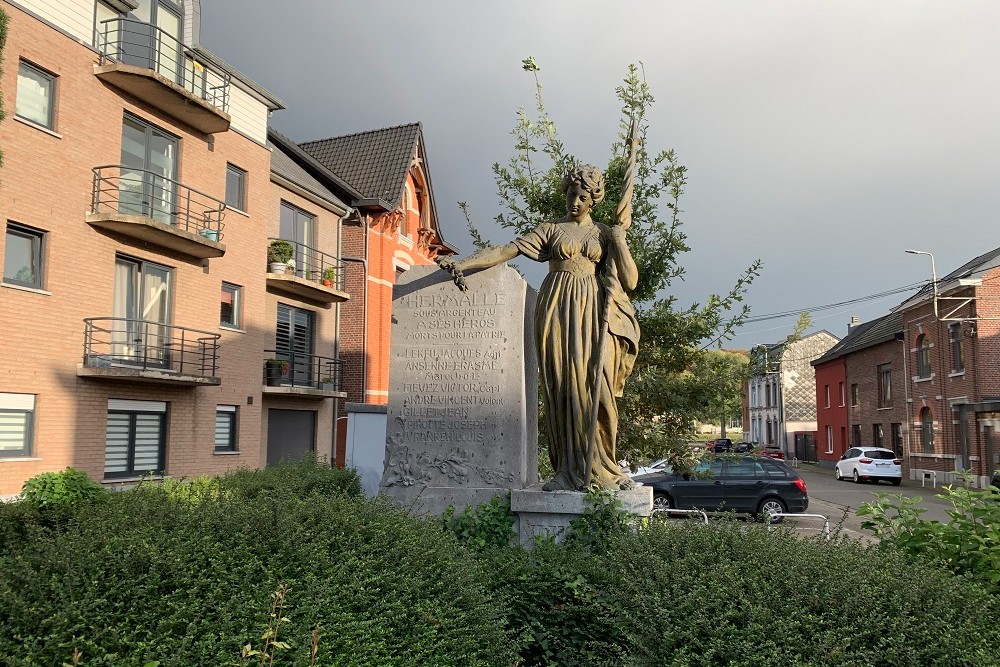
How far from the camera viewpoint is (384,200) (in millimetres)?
28859

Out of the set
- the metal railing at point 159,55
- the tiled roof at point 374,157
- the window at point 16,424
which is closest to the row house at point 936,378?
the tiled roof at point 374,157

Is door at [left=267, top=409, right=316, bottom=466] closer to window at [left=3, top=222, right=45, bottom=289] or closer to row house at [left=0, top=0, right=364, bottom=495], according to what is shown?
row house at [left=0, top=0, right=364, bottom=495]

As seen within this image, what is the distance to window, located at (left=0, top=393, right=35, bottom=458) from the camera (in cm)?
1528

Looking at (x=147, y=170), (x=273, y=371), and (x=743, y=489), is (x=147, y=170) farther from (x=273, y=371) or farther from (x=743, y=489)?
(x=743, y=489)

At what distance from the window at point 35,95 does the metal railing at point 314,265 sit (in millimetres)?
9168

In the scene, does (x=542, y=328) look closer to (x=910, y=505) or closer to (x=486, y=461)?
(x=486, y=461)

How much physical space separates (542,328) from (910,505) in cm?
300

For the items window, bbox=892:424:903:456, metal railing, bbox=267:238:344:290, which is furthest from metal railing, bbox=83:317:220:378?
window, bbox=892:424:903:456

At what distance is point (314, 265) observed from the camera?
87.2 ft

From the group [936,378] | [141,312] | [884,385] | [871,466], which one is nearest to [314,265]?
[141,312]

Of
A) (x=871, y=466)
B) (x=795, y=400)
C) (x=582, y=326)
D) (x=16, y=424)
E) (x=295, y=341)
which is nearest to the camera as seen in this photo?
(x=582, y=326)

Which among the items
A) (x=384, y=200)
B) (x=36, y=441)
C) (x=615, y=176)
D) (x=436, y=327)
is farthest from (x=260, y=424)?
(x=436, y=327)

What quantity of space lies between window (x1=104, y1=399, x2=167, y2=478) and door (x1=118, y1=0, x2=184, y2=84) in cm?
845

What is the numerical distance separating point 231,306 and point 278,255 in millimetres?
2599
